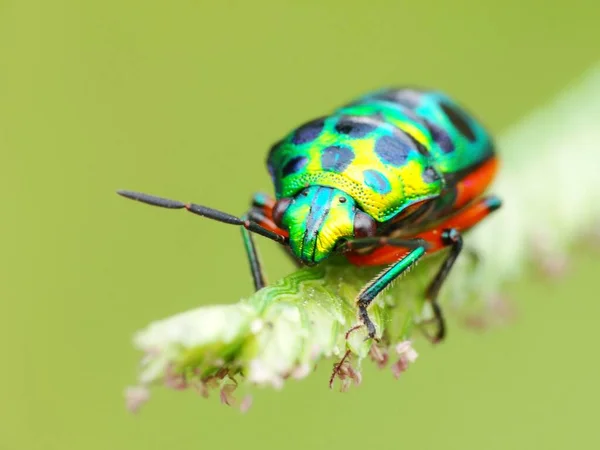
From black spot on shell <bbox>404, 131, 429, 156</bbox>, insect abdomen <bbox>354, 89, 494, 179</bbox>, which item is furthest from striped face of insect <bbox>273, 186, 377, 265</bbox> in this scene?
insect abdomen <bbox>354, 89, 494, 179</bbox>

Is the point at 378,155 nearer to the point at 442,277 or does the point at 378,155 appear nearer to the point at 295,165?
the point at 295,165

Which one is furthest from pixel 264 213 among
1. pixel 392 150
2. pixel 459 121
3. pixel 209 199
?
pixel 209 199

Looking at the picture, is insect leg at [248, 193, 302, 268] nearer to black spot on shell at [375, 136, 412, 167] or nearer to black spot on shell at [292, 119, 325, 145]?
black spot on shell at [292, 119, 325, 145]

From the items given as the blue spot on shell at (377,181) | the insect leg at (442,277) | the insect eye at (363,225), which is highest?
the blue spot on shell at (377,181)

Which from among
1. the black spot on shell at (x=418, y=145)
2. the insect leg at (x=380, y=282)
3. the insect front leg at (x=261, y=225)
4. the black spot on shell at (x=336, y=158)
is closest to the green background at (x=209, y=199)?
the insect front leg at (x=261, y=225)

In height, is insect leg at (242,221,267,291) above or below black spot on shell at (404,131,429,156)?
below

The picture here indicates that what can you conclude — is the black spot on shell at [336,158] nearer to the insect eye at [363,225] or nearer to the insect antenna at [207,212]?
the insect eye at [363,225]
